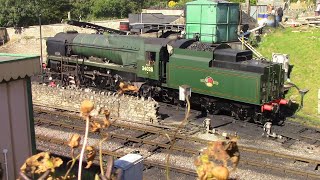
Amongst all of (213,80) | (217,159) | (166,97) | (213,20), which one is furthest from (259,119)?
(217,159)

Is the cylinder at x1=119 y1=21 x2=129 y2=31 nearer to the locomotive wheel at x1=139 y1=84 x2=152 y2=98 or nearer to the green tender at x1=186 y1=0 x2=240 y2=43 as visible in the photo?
the green tender at x1=186 y1=0 x2=240 y2=43

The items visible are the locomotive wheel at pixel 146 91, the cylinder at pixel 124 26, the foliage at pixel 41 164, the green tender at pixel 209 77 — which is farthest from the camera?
the cylinder at pixel 124 26

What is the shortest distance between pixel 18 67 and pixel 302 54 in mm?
18038

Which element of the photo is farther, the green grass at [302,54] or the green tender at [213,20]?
the green tender at [213,20]

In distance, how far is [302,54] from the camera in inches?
841

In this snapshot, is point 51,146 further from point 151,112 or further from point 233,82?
point 233,82

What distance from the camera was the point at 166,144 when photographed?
12297mm

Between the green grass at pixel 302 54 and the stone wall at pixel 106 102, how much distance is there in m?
6.36

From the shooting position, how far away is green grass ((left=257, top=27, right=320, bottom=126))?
17181 millimetres

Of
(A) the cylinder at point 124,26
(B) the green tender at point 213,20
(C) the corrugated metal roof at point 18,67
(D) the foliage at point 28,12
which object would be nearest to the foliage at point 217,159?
(C) the corrugated metal roof at point 18,67

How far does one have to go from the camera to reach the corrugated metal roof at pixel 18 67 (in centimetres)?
615

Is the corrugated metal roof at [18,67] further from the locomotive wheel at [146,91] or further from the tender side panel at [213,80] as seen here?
the locomotive wheel at [146,91]

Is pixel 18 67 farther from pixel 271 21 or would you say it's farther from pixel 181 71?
pixel 271 21

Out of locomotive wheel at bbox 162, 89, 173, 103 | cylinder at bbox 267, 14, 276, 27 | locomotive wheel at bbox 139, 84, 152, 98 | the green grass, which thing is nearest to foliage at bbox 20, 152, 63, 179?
the green grass
